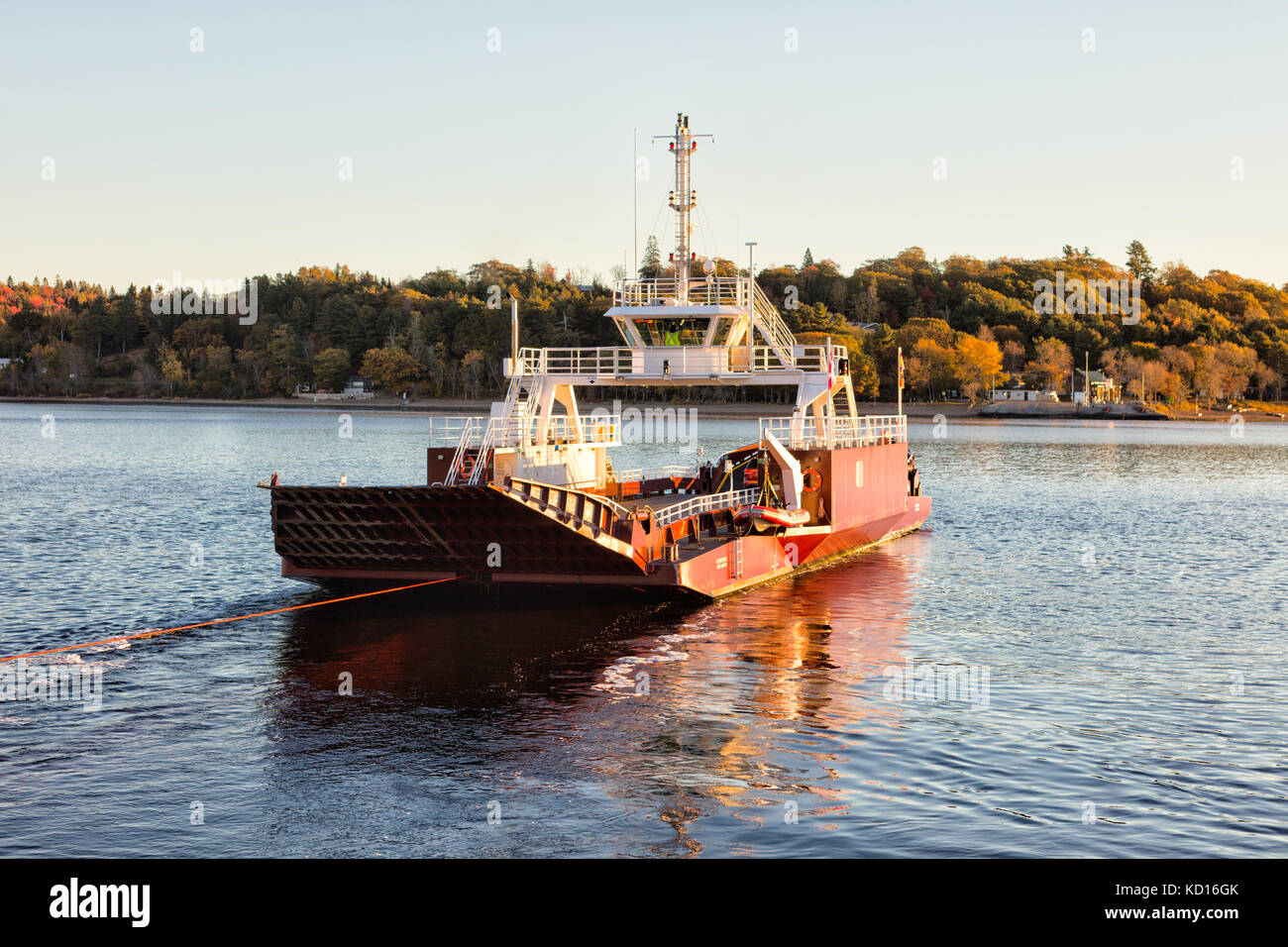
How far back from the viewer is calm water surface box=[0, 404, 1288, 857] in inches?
535

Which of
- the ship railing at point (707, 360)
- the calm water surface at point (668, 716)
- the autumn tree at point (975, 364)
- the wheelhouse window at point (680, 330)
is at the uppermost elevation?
the autumn tree at point (975, 364)

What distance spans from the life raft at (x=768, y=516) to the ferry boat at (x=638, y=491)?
74 millimetres

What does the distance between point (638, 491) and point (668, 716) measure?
17995 millimetres

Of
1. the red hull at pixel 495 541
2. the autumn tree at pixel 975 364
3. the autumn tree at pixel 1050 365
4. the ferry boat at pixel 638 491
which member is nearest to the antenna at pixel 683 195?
the ferry boat at pixel 638 491

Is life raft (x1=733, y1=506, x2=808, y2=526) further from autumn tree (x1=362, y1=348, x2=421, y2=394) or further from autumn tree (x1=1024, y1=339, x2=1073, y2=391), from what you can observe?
autumn tree (x1=362, y1=348, x2=421, y2=394)

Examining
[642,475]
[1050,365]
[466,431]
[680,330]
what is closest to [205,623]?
[466,431]

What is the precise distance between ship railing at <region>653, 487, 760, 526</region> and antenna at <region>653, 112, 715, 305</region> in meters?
7.09

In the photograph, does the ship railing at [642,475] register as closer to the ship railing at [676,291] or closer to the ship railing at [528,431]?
the ship railing at [528,431]

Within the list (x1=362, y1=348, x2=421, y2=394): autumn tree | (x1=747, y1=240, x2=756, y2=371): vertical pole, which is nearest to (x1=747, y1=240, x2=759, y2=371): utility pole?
(x1=747, y1=240, x2=756, y2=371): vertical pole

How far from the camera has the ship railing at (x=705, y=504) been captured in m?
27.9

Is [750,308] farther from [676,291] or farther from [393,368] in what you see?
[393,368]

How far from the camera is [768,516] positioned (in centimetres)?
3012
